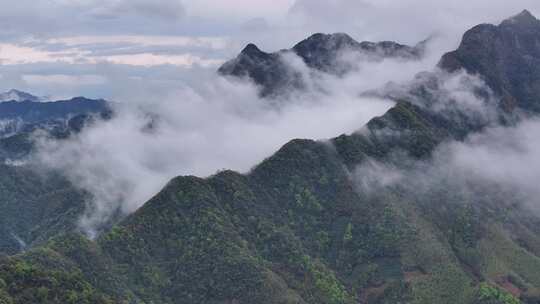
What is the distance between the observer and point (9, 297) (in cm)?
13962

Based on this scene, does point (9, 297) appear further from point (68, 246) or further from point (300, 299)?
point (300, 299)

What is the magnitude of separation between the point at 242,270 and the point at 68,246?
37.6 meters

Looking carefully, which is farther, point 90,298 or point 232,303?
point 232,303

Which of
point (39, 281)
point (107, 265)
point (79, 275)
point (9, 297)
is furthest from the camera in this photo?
point (107, 265)

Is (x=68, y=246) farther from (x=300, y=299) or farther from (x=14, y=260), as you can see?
(x=300, y=299)

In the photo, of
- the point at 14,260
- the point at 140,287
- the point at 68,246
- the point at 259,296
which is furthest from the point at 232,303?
the point at 14,260

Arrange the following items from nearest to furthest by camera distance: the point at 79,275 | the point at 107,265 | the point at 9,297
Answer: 1. the point at 9,297
2. the point at 79,275
3. the point at 107,265

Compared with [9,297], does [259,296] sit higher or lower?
lower

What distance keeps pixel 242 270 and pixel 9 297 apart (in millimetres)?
67435

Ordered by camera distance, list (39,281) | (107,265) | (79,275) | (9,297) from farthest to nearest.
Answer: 1. (107,265)
2. (79,275)
3. (39,281)
4. (9,297)

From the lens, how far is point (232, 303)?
194 metres

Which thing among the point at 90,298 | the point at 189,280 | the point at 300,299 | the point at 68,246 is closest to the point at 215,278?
the point at 189,280

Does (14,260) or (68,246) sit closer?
(14,260)

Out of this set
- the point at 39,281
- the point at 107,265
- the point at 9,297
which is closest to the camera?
the point at 9,297
